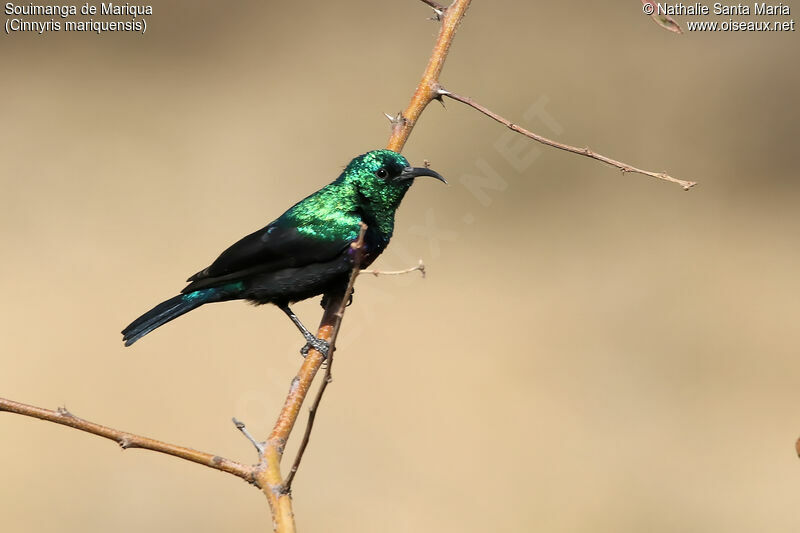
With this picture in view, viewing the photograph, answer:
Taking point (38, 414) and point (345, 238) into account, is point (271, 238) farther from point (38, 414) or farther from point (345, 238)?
point (38, 414)

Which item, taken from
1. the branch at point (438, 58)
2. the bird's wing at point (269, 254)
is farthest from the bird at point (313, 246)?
the branch at point (438, 58)

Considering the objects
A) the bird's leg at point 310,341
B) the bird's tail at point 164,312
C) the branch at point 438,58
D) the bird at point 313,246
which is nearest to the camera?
the branch at point 438,58

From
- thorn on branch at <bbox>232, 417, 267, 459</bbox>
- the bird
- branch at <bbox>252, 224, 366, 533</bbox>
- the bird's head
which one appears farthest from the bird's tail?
thorn on branch at <bbox>232, 417, 267, 459</bbox>

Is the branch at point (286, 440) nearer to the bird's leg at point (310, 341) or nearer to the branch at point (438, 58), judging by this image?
the bird's leg at point (310, 341)

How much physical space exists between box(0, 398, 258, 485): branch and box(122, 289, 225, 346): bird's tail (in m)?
0.82

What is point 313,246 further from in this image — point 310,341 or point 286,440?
point 286,440

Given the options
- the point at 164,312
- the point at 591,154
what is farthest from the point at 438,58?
the point at 164,312

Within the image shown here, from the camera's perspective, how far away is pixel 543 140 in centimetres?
149

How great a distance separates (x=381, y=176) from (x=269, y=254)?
0.34 meters

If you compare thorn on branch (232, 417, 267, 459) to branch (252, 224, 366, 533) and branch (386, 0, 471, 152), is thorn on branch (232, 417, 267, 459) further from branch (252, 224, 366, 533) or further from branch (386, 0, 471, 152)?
branch (386, 0, 471, 152)

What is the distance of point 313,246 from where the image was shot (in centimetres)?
217

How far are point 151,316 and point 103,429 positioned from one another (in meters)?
0.93

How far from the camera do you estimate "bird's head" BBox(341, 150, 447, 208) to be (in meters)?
2.11

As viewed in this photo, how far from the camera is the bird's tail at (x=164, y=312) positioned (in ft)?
6.63
